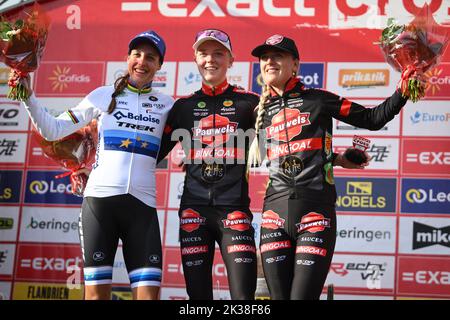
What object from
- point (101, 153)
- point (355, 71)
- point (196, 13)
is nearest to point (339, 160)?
point (101, 153)

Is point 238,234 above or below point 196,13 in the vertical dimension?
below

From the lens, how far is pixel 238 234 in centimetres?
291

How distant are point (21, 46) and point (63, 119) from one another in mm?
382

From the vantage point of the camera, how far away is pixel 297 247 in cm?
278

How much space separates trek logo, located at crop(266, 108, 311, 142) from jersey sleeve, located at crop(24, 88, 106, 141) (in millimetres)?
773

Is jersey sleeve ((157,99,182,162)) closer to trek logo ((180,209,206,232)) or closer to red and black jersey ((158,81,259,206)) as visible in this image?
red and black jersey ((158,81,259,206))

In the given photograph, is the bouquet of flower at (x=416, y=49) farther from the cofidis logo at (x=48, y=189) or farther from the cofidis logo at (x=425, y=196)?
the cofidis logo at (x=48, y=189)

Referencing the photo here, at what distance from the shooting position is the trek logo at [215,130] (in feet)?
10.0

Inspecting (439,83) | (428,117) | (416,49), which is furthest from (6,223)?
(416,49)

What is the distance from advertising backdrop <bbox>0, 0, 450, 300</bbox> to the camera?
4.45m

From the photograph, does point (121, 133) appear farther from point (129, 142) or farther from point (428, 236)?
point (428, 236)

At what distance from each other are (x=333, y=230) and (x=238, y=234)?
0.38 metres

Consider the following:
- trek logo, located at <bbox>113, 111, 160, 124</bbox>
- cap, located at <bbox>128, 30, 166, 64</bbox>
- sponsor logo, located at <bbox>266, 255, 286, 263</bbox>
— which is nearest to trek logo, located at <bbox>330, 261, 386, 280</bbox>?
sponsor logo, located at <bbox>266, 255, 286, 263</bbox>
